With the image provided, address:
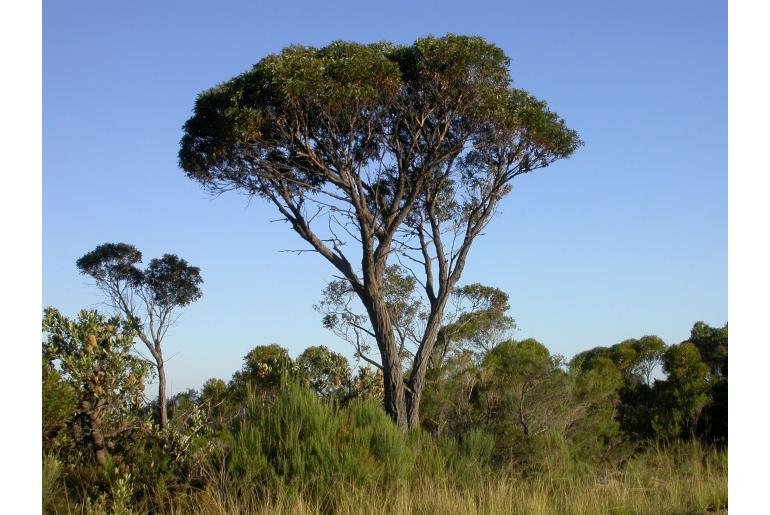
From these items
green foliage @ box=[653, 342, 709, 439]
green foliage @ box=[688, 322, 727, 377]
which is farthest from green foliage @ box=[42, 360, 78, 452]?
green foliage @ box=[688, 322, 727, 377]

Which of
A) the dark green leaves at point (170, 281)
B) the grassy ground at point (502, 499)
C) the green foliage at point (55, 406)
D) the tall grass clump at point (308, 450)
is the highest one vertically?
the dark green leaves at point (170, 281)

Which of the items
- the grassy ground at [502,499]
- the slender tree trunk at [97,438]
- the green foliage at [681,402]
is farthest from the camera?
the green foliage at [681,402]

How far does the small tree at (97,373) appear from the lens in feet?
28.3

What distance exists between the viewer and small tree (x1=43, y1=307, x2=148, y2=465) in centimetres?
862

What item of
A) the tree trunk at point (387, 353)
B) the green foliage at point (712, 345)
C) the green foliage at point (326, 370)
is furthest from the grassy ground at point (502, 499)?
the green foliage at point (712, 345)

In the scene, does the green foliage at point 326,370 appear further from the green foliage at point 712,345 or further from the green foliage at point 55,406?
the green foliage at point 712,345

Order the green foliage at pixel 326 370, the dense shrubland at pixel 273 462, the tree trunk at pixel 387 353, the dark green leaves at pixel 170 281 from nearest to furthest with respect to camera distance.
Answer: the dense shrubland at pixel 273 462, the tree trunk at pixel 387 353, the green foliage at pixel 326 370, the dark green leaves at pixel 170 281

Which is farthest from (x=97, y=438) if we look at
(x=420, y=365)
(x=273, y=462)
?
(x=420, y=365)

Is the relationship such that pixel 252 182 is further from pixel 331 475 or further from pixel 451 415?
pixel 331 475

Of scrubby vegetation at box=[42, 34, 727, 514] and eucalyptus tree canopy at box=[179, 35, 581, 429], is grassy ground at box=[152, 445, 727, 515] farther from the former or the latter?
eucalyptus tree canopy at box=[179, 35, 581, 429]

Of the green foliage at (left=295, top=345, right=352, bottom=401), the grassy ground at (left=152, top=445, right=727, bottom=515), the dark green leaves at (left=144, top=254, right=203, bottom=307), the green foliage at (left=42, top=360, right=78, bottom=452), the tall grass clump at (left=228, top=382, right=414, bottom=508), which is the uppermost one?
the dark green leaves at (left=144, top=254, right=203, bottom=307)

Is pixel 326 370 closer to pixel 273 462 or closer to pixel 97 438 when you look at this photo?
pixel 97 438

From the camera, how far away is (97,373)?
8.73m
